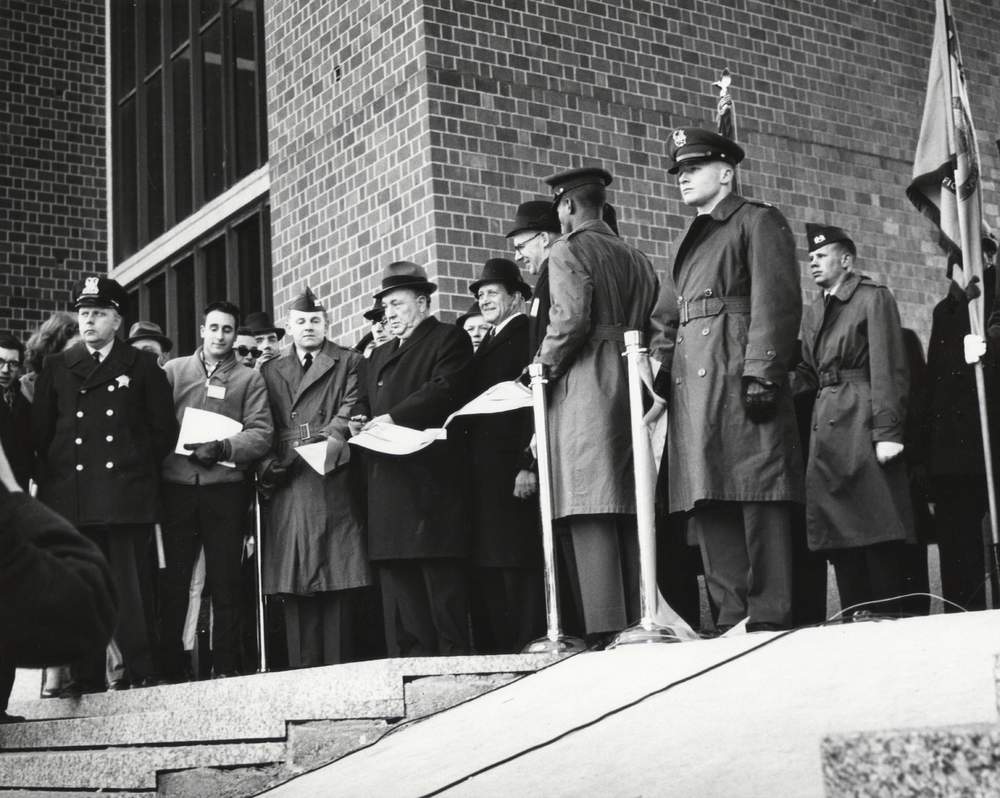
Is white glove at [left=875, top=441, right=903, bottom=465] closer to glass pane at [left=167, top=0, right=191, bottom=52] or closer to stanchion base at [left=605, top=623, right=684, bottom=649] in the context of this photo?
stanchion base at [left=605, top=623, right=684, bottom=649]

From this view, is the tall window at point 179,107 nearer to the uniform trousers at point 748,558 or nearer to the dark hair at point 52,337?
the dark hair at point 52,337

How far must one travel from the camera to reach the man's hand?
277 inches

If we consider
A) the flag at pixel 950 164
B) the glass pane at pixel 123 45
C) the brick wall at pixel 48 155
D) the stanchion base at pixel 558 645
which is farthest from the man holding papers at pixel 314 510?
the glass pane at pixel 123 45

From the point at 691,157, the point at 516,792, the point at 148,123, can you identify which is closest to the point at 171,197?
the point at 148,123

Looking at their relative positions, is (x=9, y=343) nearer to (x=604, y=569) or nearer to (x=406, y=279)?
(x=406, y=279)

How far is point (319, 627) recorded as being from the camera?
8.09 metres

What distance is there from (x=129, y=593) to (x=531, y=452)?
214 cm

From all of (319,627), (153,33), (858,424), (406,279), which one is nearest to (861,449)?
(858,424)

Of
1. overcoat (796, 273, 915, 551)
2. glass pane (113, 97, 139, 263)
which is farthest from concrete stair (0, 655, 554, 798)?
glass pane (113, 97, 139, 263)

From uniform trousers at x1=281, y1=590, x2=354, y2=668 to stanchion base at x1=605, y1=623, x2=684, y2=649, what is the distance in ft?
7.77

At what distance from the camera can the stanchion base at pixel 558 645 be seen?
20.2 feet

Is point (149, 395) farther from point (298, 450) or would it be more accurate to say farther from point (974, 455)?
point (974, 455)

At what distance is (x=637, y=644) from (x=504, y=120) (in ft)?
18.5

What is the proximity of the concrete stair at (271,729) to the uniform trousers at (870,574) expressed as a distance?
1.59m
